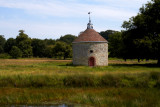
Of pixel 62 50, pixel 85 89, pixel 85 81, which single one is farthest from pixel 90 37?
pixel 62 50

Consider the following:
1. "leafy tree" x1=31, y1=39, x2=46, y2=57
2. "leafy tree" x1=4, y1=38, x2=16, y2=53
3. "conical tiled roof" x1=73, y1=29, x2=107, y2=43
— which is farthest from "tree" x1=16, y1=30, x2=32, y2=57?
"conical tiled roof" x1=73, y1=29, x2=107, y2=43

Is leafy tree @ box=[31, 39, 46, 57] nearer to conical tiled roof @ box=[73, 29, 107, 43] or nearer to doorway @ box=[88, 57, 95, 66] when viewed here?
conical tiled roof @ box=[73, 29, 107, 43]

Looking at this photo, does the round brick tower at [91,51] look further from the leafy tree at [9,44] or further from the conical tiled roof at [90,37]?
the leafy tree at [9,44]

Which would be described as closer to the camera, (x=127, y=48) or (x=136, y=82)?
(x=136, y=82)

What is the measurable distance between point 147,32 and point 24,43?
158ft

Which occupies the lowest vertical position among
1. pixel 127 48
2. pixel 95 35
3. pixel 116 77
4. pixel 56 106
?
pixel 56 106

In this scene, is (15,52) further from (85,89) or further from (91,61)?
(85,89)

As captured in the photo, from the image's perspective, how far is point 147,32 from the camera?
31.4 m

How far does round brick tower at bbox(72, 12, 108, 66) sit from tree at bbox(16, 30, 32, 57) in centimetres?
3992

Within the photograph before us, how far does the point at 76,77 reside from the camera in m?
15.0

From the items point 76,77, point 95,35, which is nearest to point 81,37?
point 95,35

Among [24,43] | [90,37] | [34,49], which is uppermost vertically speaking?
[24,43]

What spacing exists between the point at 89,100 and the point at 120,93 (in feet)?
7.92

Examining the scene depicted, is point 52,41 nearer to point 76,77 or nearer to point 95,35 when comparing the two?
point 95,35
